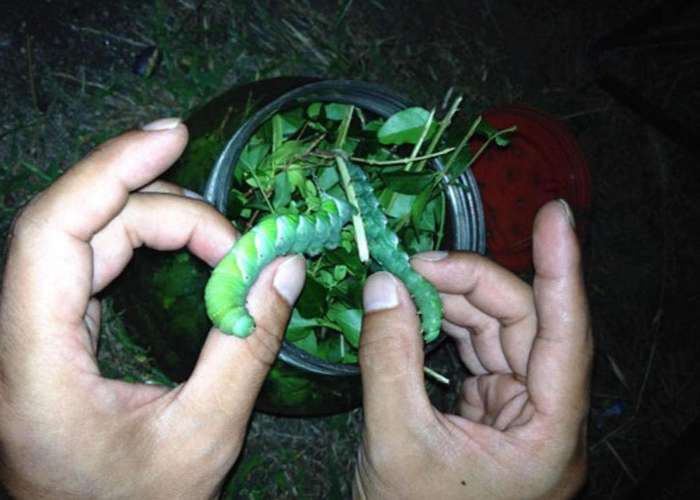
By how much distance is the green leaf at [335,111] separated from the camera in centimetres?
80

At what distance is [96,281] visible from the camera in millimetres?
727

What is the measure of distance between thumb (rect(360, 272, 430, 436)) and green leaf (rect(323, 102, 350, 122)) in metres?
0.21

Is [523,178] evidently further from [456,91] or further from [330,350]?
[330,350]

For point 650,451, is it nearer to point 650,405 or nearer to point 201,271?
point 650,405

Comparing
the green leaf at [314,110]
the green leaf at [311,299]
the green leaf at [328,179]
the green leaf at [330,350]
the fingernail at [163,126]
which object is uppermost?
the fingernail at [163,126]

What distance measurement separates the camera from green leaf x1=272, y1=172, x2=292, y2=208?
73 cm

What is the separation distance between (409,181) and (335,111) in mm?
124

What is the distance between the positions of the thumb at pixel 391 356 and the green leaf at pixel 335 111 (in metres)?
0.21

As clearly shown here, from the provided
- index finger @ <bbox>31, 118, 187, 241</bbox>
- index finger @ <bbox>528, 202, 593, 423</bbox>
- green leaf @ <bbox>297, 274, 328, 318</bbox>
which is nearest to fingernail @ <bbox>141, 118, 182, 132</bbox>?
index finger @ <bbox>31, 118, 187, 241</bbox>

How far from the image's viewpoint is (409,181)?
773mm

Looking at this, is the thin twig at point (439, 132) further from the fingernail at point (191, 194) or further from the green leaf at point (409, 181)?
the fingernail at point (191, 194)

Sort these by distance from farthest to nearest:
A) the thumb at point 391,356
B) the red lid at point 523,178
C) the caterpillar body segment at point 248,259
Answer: the red lid at point 523,178 → the thumb at point 391,356 → the caterpillar body segment at point 248,259

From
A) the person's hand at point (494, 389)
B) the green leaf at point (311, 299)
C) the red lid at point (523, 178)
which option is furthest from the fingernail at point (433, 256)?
the red lid at point (523, 178)

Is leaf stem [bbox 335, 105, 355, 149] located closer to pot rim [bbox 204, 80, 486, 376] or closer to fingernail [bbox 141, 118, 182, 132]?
pot rim [bbox 204, 80, 486, 376]
